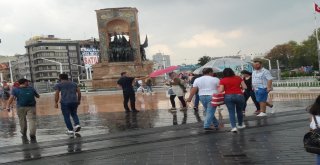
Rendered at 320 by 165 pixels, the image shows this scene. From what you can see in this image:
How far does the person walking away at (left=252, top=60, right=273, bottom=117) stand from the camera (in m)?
13.4

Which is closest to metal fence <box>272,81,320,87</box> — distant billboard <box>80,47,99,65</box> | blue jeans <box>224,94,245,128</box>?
blue jeans <box>224,94,245,128</box>

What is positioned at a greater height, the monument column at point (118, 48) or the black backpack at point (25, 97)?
the monument column at point (118, 48)

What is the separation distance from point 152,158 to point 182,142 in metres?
1.74

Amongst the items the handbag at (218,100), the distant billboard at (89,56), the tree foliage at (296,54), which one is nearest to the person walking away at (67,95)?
the handbag at (218,100)

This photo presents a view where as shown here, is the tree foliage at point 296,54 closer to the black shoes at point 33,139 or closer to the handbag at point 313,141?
the black shoes at point 33,139

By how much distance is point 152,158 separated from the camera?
8.16 metres

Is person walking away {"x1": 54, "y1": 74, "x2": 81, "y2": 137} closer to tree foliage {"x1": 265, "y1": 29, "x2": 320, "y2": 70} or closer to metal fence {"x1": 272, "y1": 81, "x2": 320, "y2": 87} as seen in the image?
metal fence {"x1": 272, "y1": 81, "x2": 320, "y2": 87}

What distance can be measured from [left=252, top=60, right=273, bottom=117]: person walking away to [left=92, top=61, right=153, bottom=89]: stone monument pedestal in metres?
33.0

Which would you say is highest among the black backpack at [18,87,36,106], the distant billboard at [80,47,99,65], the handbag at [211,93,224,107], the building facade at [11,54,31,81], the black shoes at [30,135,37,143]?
the building facade at [11,54,31,81]

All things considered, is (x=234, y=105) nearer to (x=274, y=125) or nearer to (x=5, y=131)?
(x=274, y=125)

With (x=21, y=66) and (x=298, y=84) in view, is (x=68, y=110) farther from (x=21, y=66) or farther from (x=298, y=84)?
(x=21, y=66)

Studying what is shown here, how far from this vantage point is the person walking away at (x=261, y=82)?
1338 centimetres

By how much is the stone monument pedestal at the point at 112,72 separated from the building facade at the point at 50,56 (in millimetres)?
96750

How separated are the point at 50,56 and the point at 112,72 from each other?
10622cm
